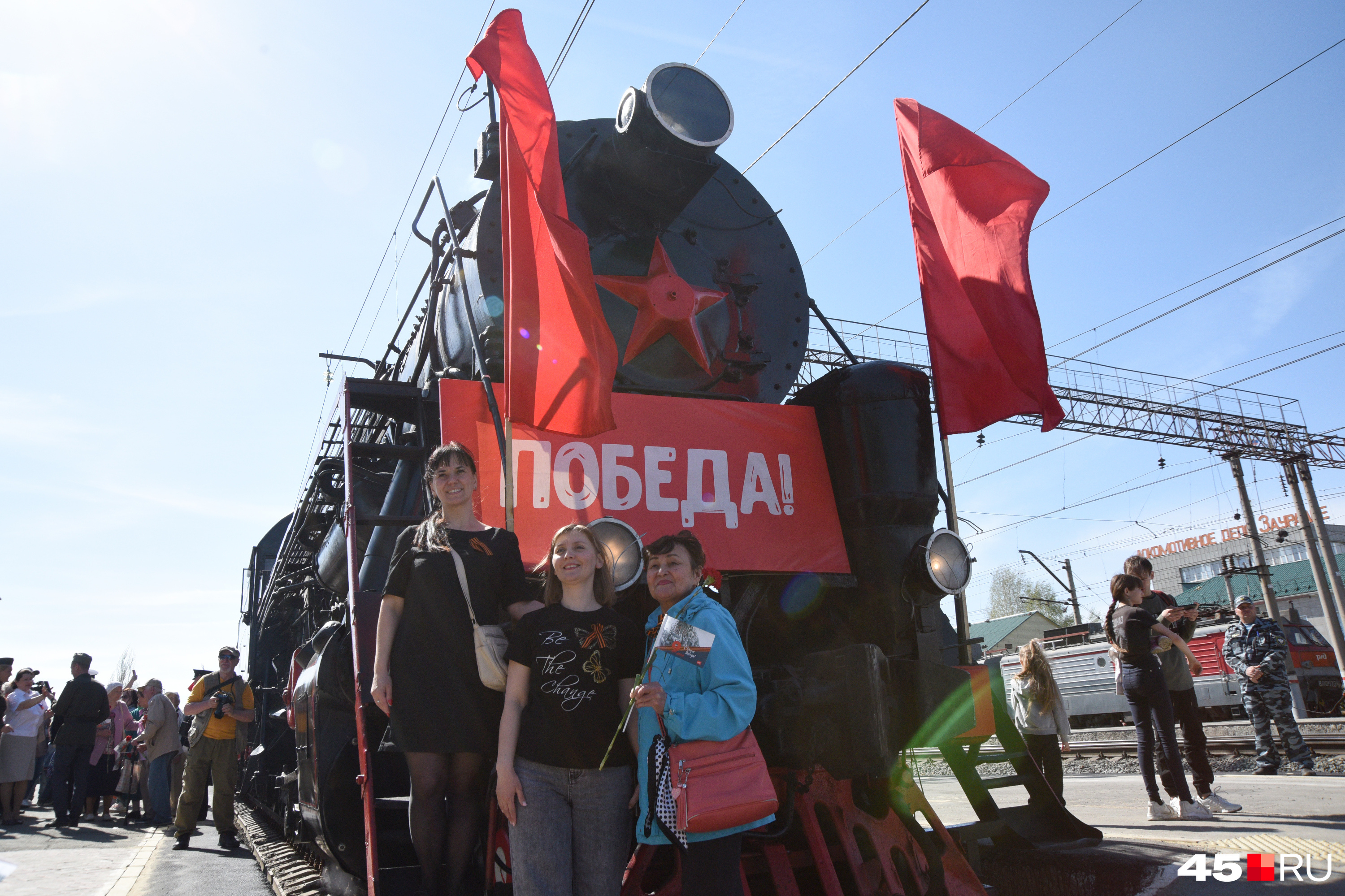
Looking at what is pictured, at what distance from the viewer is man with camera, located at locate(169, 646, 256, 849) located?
7184 mm

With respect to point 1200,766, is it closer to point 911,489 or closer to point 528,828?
point 911,489

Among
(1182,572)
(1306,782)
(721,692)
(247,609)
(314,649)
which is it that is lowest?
(1306,782)

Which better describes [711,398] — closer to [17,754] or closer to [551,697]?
[551,697]

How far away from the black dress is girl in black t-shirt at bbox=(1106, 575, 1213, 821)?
410cm

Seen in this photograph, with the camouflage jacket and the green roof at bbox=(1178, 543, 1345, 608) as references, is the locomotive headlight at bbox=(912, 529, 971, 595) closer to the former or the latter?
the camouflage jacket

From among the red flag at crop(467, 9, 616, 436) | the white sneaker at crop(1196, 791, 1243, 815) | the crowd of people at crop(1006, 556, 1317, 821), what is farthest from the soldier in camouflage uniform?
the red flag at crop(467, 9, 616, 436)

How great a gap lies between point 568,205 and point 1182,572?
6278 cm

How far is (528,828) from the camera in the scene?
241cm

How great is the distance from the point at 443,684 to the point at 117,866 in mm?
5125

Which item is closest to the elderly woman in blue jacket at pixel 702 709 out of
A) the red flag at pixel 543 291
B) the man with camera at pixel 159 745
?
the red flag at pixel 543 291

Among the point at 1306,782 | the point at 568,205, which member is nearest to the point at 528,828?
the point at 568,205

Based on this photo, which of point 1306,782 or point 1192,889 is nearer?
point 1192,889

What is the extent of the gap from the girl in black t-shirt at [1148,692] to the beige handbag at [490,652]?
13.5 ft

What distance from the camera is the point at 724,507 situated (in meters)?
3.69
